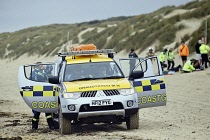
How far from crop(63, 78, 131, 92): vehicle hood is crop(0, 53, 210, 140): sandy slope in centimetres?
98

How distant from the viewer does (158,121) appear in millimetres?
17391

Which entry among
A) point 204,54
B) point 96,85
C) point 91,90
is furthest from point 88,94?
point 204,54

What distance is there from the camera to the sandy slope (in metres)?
14.0

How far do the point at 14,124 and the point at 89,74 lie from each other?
2.86 metres

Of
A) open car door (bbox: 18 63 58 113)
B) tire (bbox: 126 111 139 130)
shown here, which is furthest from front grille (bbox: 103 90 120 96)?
open car door (bbox: 18 63 58 113)

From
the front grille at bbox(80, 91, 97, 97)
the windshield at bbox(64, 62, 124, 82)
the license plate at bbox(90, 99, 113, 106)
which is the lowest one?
the license plate at bbox(90, 99, 113, 106)

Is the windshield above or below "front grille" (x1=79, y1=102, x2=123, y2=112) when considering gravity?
above

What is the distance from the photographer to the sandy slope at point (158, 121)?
14.0m

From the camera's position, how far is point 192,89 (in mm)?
25766

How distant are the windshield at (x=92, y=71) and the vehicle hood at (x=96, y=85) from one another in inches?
14.7

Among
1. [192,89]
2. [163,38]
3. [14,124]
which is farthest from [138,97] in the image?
[163,38]

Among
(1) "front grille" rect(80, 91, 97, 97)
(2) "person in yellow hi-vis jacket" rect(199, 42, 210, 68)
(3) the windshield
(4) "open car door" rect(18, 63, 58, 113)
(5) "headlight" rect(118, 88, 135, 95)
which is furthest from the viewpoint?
(2) "person in yellow hi-vis jacket" rect(199, 42, 210, 68)

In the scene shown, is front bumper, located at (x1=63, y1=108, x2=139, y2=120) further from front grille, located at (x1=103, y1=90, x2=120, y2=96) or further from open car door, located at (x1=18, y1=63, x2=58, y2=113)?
open car door, located at (x1=18, y1=63, x2=58, y2=113)

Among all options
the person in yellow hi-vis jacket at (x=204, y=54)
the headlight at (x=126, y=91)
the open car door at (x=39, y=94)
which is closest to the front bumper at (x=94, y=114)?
the headlight at (x=126, y=91)
